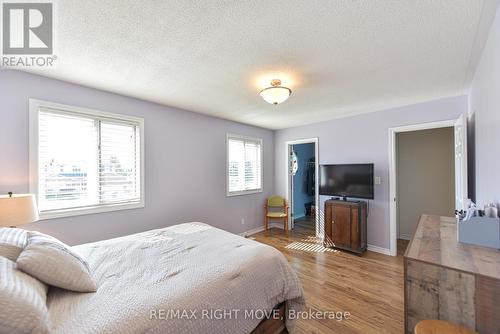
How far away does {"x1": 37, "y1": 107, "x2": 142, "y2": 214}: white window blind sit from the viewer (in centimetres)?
233

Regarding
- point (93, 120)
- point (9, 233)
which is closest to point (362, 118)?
point (93, 120)

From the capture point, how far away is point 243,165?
4605 mm

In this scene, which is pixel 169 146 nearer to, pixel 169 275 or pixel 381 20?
pixel 169 275

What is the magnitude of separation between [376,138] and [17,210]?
456 centimetres

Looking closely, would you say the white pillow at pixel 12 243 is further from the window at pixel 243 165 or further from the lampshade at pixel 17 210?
the window at pixel 243 165

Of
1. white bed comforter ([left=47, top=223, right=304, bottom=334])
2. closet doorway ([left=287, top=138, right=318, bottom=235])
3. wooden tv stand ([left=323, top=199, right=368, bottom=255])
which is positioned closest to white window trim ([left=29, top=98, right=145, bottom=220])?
white bed comforter ([left=47, top=223, right=304, bottom=334])

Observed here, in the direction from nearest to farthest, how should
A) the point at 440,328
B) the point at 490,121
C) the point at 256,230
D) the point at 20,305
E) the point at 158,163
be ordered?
the point at 20,305 → the point at 440,328 → the point at 490,121 → the point at 158,163 → the point at 256,230

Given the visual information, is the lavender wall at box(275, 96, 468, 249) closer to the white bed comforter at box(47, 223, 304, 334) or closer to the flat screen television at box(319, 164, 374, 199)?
the flat screen television at box(319, 164, 374, 199)

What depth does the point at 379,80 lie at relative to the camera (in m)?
2.37

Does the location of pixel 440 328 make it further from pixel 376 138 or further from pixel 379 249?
pixel 376 138

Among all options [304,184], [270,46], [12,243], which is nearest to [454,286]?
[270,46]

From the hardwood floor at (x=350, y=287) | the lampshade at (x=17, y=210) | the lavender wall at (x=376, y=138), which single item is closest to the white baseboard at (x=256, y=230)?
the hardwood floor at (x=350, y=287)

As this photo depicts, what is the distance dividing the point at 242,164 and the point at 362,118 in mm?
2454

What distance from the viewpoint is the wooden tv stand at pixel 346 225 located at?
342cm
